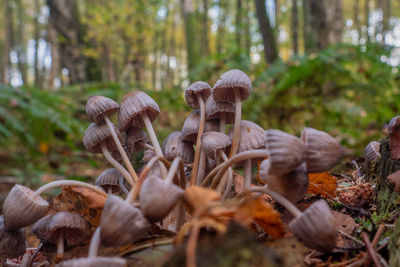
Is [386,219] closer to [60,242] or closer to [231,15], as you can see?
[60,242]

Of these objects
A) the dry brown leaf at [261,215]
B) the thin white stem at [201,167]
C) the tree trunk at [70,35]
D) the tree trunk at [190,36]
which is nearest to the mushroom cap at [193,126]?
the thin white stem at [201,167]

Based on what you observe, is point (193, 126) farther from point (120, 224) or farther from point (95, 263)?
point (95, 263)

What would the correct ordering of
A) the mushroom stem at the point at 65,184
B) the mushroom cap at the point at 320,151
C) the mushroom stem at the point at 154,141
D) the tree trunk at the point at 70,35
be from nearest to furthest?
the mushroom cap at the point at 320,151, the mushroom stem at the point at 65,184, the mushroom stem at the point at 154,141, the tree trunk at the point at 70,35

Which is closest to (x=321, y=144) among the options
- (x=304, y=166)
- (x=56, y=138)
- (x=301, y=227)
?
(x=304, y=166)

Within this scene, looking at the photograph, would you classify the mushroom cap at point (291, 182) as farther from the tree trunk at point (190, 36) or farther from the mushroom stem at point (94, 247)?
the tree trunk at point (190, 36)

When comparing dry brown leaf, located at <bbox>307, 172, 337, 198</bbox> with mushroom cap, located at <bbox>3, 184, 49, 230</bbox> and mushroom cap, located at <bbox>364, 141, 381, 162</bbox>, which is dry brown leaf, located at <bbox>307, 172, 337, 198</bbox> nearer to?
mushroom cap, located at <bbox>364, 141, 381, 162</bbox>
